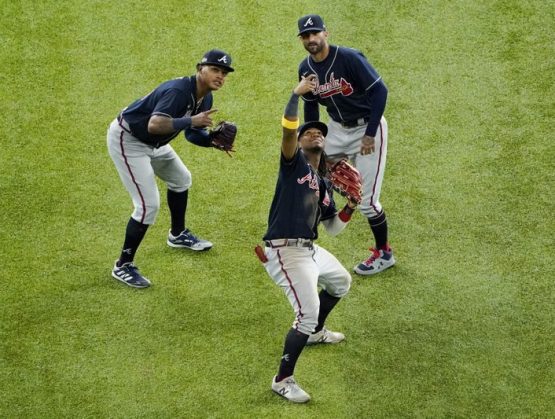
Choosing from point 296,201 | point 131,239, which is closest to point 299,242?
point 296,201

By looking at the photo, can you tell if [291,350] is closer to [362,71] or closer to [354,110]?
[354,110]

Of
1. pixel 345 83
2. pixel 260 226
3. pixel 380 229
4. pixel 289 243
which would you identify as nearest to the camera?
pixel 289 243

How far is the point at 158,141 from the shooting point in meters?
8.48

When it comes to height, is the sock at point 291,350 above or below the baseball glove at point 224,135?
below

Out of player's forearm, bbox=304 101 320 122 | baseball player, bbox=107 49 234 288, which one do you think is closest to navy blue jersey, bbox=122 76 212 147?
baseball player, bbox=107 49 234 288

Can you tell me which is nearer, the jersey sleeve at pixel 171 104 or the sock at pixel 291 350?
the sock at pixel 291 350

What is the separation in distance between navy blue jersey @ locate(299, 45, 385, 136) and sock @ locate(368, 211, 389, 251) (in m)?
0.87

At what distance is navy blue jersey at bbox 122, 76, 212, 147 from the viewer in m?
8.05

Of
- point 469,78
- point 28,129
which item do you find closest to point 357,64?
point 469,78

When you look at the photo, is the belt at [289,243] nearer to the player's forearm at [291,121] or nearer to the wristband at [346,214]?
the wristband at [346,214]

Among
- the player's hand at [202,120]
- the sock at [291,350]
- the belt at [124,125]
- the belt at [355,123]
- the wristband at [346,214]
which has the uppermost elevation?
the player's hand at [202,120]

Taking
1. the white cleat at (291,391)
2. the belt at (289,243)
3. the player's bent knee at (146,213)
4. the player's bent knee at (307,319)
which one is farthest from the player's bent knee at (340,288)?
the player's bent knee at (146,213)

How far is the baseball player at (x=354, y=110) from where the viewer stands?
8266mm

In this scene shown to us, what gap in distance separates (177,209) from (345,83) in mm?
1903
